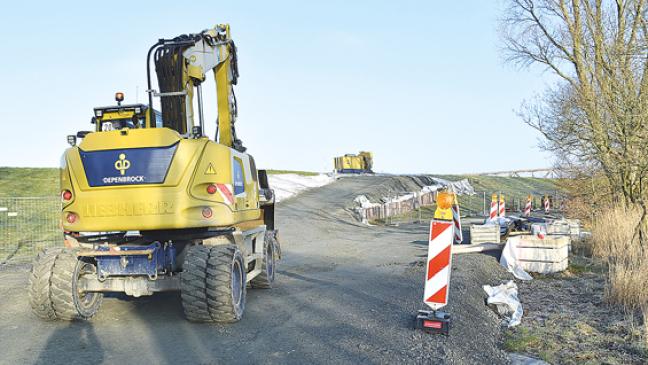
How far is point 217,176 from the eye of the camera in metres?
6.55

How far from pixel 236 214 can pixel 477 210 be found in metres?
31.1

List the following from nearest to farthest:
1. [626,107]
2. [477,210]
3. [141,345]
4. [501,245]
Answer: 1. [141,345]
2. [626,107]
3. [501,245]
4. [477,210]

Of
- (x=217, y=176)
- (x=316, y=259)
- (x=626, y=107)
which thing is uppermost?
(x=626, y=107)

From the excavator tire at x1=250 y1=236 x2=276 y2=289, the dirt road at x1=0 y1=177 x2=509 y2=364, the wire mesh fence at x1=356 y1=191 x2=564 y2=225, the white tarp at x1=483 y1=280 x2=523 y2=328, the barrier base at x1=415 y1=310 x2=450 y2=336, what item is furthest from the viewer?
the wire mesh fence at x1=356 y1=191 x2=564 y2=225

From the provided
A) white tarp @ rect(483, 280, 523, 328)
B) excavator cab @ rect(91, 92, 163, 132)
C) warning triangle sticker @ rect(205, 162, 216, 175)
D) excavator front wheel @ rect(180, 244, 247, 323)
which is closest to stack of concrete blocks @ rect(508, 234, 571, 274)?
white tarp @ rect(483, 280, 523, 328)

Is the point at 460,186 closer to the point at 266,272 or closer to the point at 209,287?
the point at 266,272

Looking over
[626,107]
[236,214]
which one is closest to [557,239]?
[626,107]

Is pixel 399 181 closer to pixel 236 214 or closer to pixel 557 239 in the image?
pixel 557 239

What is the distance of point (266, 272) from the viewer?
8789 millimetres

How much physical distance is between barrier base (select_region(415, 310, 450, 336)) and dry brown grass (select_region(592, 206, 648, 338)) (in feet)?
7.75

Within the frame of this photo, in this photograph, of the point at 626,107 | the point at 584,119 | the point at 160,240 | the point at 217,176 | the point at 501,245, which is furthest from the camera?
the point at 584,119

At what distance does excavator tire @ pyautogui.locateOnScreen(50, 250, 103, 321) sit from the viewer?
20.7ft

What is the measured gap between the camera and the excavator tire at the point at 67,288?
6309 mm

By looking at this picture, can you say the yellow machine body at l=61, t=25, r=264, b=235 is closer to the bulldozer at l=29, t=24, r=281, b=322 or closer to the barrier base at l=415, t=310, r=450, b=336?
the bulldozer at l=29, t=24, r=281, b=322
